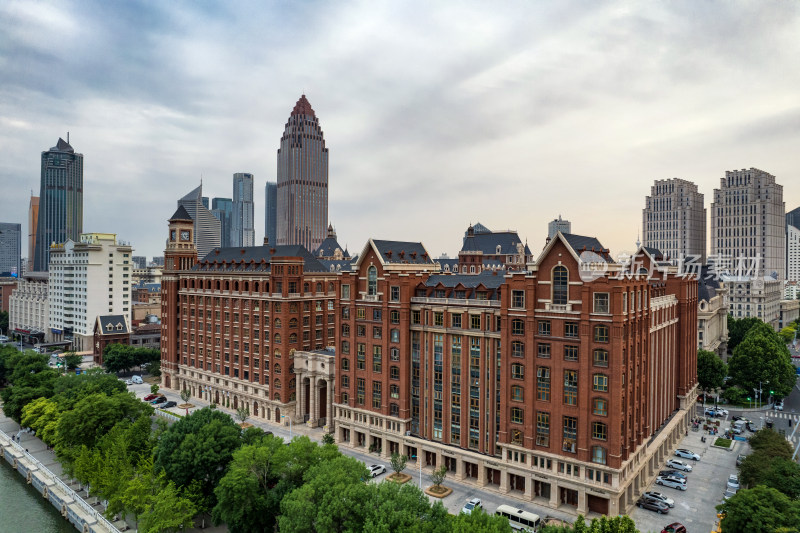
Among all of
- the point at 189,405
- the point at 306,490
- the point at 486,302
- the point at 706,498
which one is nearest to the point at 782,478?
the point at 706,498

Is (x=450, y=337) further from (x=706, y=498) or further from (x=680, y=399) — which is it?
(x=680, y=399)

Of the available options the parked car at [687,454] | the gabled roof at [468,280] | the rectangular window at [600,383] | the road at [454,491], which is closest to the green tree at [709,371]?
the parked car at [687,454]

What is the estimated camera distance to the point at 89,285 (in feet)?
524

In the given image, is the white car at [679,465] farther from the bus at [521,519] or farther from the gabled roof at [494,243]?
the gabled roof at [494,243]

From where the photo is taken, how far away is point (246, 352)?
320 ft

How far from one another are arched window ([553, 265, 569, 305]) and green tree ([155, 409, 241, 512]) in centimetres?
4121

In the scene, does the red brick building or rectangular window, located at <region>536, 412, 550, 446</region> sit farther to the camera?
rectangular window, located at <region>536, 412, 550, 446</region>

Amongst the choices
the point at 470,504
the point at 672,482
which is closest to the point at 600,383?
the point at 470,504

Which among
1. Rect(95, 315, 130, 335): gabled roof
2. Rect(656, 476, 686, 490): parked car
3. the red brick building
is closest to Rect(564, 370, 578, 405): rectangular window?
the red brick building

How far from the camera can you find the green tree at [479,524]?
1490 inches

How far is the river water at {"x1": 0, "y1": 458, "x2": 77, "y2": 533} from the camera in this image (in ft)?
201

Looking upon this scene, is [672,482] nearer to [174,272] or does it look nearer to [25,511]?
[25,511]

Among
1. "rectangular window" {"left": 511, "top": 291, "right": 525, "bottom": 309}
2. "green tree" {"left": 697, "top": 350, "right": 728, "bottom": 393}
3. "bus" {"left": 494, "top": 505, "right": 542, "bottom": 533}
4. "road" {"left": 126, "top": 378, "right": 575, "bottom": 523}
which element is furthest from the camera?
"green tree" {"left": 697, "top": 350, "right": 728, "bottom": 393}

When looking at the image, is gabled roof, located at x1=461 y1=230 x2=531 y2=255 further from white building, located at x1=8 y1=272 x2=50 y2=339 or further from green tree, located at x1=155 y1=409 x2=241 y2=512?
white building, located at x1=8 y1=272 x2=50 y2=339
